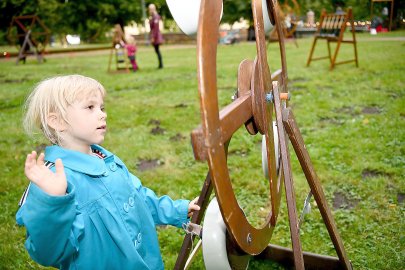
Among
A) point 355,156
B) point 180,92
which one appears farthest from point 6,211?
point 180,92

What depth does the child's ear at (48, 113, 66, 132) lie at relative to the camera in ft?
5.03

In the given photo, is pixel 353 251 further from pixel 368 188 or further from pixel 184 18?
pixel 184 18

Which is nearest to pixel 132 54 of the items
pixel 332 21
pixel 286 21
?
pixel 332 21

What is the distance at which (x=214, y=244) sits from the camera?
1353 mm

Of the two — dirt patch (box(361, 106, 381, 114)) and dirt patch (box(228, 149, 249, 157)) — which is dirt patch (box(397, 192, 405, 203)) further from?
dirt patch (box(361, 106, 381, 114))

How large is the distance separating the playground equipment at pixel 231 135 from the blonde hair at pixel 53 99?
595 mm

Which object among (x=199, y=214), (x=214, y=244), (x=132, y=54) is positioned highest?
(x=132, y=54)

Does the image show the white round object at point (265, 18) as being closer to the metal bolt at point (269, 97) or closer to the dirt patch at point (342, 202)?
the metal bolt at point (269, 97)

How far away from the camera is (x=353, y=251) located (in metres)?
2.58

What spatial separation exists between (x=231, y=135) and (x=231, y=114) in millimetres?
72

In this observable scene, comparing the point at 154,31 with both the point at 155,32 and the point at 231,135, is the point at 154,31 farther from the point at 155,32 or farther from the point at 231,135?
the point at 231,135

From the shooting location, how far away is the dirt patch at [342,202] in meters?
3.12

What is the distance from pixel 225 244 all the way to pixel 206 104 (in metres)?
0.59

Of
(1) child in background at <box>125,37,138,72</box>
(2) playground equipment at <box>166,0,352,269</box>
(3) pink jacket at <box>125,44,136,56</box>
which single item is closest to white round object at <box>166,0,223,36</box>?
(2) playground equipment at <box>166,0,352,269</box>
